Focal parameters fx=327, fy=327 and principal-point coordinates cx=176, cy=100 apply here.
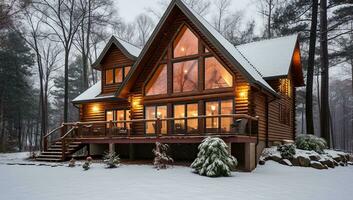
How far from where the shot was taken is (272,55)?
2133 cm

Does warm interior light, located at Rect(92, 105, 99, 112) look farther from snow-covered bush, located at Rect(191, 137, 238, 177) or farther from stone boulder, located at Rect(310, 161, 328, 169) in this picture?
stone boulder, located at Rect(310, 161, 328, 169)

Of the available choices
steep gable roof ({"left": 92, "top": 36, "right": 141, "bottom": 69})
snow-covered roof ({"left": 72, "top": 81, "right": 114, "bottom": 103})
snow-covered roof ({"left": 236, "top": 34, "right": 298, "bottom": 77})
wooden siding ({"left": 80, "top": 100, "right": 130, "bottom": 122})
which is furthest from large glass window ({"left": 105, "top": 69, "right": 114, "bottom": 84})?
snow-covered roof ({"left": 236, "top": 34, "right": 298, "bottom": 77})

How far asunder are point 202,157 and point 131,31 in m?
31.0

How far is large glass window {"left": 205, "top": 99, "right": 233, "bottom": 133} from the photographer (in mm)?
16297

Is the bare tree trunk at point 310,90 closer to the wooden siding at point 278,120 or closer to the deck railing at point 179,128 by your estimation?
the wooden siding at point 278,120

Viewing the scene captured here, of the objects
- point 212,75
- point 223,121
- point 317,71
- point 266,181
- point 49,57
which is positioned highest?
point 49,57

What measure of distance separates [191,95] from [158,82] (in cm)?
250

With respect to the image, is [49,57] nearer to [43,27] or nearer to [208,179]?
[43,27]

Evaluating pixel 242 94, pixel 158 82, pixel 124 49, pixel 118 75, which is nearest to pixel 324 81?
pixel 242 94

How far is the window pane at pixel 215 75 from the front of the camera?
688 inches

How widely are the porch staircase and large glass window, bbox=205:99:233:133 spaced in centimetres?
824

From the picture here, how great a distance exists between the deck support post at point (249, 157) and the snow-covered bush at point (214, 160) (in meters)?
1.64

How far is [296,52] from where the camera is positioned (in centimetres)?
2314

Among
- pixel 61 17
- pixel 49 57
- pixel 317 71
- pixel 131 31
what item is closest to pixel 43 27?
pixel 49 57
